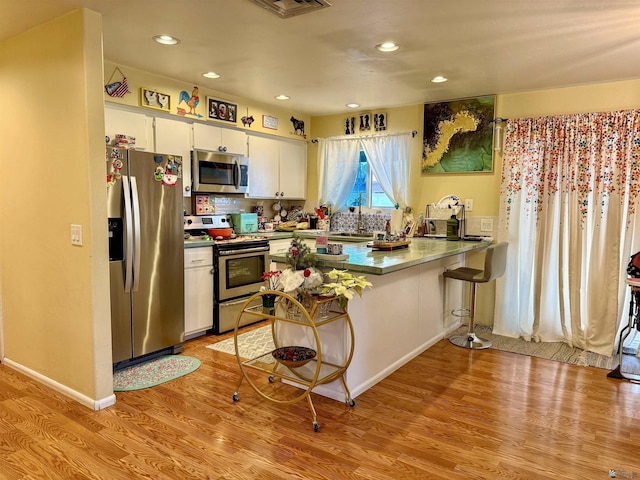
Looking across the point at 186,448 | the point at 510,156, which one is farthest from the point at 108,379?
the point at 510,156

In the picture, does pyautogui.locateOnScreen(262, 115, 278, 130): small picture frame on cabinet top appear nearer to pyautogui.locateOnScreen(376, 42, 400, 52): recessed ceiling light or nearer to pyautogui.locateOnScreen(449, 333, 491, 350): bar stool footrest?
pyautogui.locateOnScreen(376, 42, 400, 52): recessed ceiling light

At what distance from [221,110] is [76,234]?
242 centimetres

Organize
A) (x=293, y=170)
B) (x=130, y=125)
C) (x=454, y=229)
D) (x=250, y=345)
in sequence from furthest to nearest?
(x=293, y=170)
(x=454, y=229)
(x=250, y=345)
(x=130, y=125)

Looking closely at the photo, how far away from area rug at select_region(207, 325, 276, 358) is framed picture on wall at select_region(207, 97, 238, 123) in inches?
89.1

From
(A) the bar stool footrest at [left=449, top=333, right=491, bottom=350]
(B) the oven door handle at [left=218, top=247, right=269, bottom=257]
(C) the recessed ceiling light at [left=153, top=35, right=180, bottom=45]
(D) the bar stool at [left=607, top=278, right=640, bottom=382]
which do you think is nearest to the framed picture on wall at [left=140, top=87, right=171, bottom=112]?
(C) the recessed ceiling light at [left=153, top=35, right=180, bottom=45]

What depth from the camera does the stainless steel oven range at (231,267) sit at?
4.23 meters

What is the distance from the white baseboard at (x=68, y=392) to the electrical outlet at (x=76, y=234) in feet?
3.25

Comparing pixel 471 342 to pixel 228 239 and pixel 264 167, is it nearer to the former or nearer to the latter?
pixel 228 239

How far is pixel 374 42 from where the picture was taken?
3062mm

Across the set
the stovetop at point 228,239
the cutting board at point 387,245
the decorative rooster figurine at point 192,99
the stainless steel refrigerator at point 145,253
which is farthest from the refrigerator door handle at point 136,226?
the cutting board at point 387,245

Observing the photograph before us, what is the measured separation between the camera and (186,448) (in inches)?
92.7

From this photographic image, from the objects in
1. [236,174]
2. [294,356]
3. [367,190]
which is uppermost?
[236,174]

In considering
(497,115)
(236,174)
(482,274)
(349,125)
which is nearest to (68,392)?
(236,174)

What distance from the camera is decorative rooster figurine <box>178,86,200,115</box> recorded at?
14.1 feet
